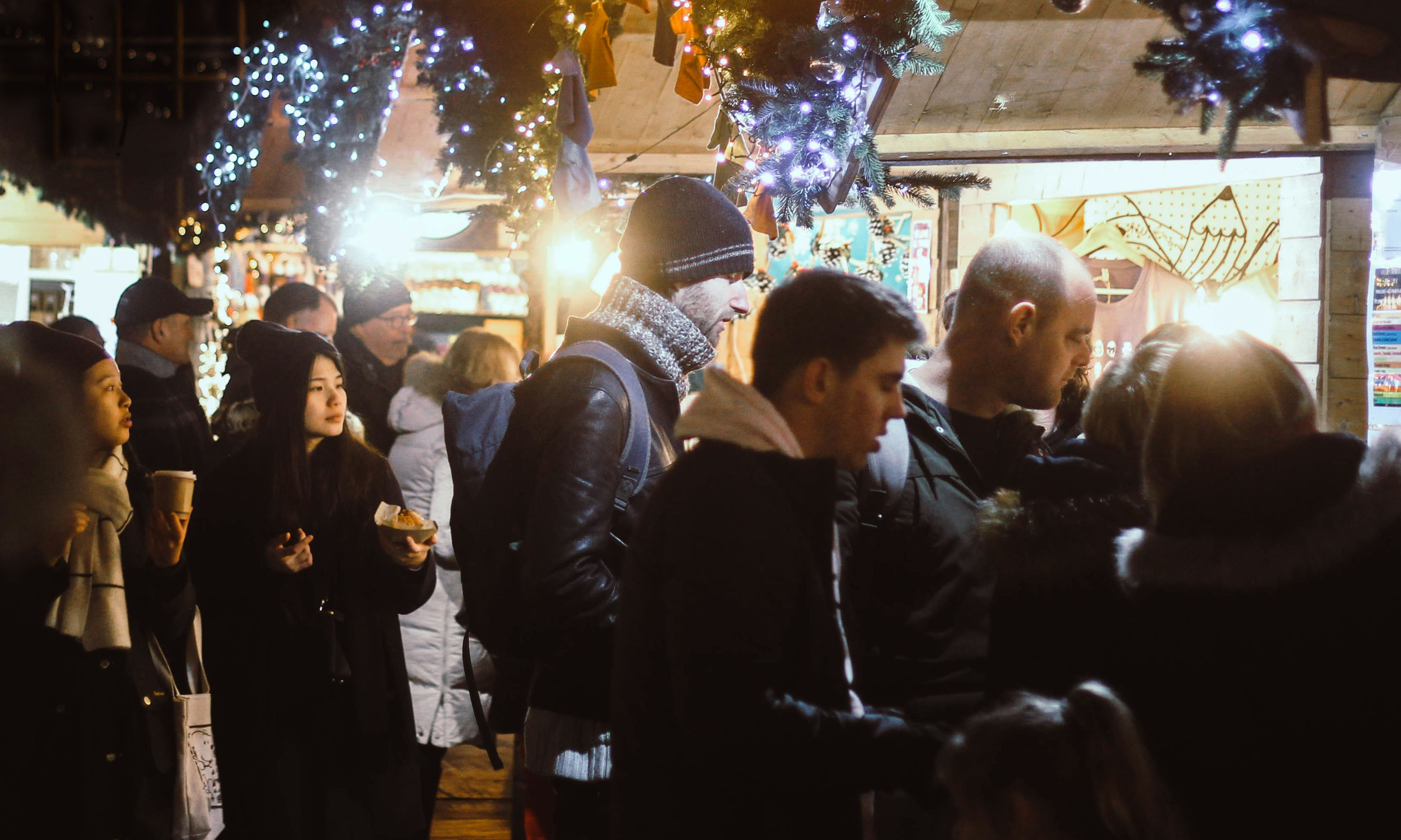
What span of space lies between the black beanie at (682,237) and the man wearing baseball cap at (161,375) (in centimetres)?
333

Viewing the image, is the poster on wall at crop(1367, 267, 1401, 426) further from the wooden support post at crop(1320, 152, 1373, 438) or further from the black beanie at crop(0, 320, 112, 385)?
the black beanie at crop(0, 320, 112, 385)

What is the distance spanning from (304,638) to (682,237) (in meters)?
2.03

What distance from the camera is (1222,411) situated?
181 centimetres

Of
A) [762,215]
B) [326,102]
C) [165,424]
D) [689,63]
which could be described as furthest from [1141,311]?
[326,102]

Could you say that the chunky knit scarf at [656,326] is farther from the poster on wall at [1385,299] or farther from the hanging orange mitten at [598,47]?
the poster on wall at [1385,299]

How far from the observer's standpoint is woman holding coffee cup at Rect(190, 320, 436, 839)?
3.87 meters

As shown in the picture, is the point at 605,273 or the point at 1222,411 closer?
the point at 1222,411

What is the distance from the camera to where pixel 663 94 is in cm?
513

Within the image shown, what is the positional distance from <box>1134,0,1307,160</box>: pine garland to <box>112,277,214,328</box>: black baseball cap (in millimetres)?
5040

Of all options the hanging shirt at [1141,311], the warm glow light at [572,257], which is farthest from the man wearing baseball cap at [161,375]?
the hanging shirt at [1141,311]

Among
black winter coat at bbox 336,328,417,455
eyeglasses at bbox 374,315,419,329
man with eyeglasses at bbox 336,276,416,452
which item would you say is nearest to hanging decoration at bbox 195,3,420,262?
man with eyeglasses at bbox 336,276,416,452

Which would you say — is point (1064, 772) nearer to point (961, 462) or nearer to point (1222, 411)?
point (1222, 411)

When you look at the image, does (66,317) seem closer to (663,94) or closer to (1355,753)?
(663,94)

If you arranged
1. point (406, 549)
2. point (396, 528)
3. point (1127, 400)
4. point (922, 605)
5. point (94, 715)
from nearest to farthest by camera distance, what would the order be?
point (922, 605)
point (1127, 400)
point (94, 715)
point (396, 528)
point (406, 549)
